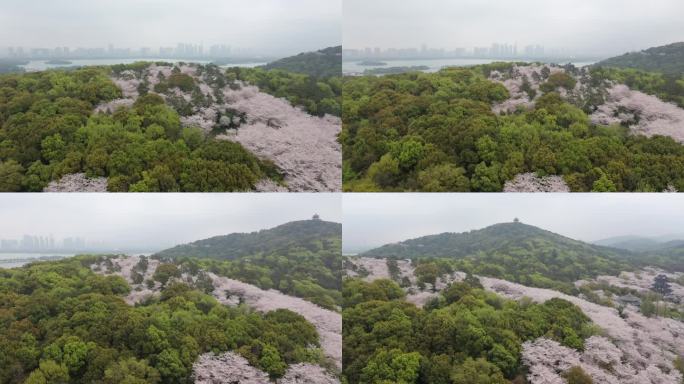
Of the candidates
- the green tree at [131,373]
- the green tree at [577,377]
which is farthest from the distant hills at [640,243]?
the green tree at [131,373]

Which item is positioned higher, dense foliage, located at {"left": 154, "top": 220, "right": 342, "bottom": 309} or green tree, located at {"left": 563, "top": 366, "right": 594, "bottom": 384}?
dense foliage, located at {"left": 154, "top": 220, "right": 342, "bottom": 309}

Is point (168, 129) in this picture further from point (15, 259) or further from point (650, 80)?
point (650, 80)

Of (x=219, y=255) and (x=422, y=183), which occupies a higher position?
(x=422, y=183)

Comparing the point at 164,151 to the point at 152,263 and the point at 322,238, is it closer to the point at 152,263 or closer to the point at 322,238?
the point at 152,263

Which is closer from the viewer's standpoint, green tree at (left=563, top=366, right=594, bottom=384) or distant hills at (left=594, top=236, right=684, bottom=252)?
green tree at (left=563, top=366, right=594, bottom=384)

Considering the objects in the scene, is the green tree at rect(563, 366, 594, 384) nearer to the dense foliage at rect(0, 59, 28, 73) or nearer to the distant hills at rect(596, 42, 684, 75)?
the distant hills at rect(596, 42, 684, 75)

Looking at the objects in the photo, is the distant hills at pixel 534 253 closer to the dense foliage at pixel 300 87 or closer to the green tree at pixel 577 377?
the green tree at pixel 577 377

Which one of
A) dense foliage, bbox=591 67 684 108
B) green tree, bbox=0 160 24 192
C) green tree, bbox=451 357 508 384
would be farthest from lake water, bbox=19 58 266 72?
dense foliage, bbox=591 67 684 108

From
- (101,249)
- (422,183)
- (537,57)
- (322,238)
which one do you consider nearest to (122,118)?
(101,249)
